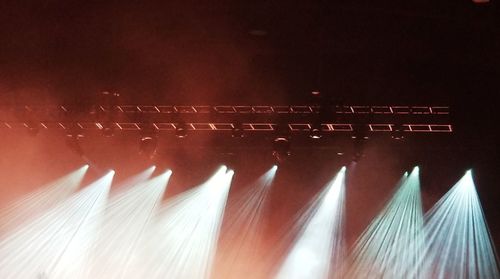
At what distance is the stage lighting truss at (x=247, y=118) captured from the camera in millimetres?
7426

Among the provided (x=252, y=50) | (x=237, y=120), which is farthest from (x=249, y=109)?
(x=252, y=50)

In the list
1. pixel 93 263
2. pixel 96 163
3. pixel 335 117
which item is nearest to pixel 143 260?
pixel 93 263

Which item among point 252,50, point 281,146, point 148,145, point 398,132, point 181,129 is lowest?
point 148,145

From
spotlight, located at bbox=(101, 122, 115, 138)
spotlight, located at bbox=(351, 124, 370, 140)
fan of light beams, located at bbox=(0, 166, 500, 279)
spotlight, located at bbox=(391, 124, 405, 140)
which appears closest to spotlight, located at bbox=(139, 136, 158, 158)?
spotlight, located at bbox=(101, 122, 115, 138)

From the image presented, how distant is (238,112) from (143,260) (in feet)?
9.65

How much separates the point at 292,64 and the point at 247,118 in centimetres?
138

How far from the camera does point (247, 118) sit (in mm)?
7793

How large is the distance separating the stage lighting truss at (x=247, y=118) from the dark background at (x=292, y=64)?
0.20 meters

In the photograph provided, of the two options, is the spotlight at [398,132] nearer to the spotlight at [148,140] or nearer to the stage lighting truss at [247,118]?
the stage lighting truss at [247,118]

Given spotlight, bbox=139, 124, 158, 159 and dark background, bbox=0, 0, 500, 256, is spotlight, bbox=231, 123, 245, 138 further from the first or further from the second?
spotlight, bbox=139, 124, 158, 159

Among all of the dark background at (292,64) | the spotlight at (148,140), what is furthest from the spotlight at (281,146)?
the spotlight at (148,140)

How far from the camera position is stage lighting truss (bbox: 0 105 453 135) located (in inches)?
292

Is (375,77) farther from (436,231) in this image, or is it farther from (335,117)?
(436,231)

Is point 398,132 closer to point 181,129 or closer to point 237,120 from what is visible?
point 237,120
